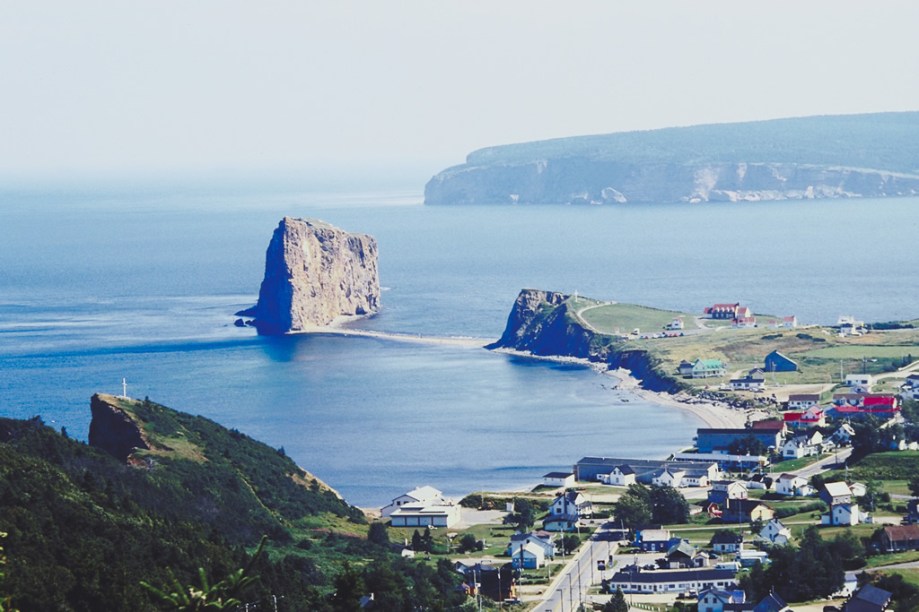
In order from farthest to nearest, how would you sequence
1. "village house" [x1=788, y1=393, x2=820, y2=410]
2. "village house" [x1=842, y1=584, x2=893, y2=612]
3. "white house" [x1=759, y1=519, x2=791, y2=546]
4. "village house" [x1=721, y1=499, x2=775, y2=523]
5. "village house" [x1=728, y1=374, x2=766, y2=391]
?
"village house" [x1=728, y1=374, x2=766, y2=391]
"village house" [x1=788, y1=393, x2=820, y2=410]
"village house" [x1=721, y1=499, x2=775, y2=523]
"white house" [x1=759, y1=519, x2=791, y2=546]
"village house" [x1=842, y1=584, x2=893, y2=612]

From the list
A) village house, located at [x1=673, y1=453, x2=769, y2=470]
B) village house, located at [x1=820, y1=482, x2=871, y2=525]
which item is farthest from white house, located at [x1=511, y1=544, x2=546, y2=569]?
village house, located at [x1=673, y1=453, x2=769, y2=470]

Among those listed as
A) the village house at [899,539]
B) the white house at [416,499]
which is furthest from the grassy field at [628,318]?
the village house at [899,539]

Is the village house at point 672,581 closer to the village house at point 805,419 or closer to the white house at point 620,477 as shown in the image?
the white house at point 620,477

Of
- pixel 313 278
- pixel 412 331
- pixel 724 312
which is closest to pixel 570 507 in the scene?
pixel 724 312

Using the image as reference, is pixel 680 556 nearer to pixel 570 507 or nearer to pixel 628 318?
pixel 570 507

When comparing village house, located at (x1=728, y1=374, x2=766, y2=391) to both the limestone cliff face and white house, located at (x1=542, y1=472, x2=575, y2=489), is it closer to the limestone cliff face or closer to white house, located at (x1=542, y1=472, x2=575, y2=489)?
white house, located at (x1=542, y1=472, x2=575, y2=489)

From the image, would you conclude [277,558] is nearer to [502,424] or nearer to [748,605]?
[748,605]
